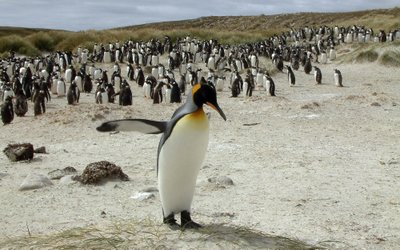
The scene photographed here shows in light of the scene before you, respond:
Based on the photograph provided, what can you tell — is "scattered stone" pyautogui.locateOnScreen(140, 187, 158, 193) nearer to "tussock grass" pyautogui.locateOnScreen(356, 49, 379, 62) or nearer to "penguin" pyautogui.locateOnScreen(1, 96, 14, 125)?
"penguin" pyautogui.locateOnScreen(1, 96, 14, 125)

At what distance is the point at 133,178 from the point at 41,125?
550cm

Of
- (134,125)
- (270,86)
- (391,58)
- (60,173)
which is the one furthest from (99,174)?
(391,58)

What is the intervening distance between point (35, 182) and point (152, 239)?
3.27 m

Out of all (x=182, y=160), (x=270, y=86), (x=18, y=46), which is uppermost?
(x=182, y=160)

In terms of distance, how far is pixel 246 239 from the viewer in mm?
4531

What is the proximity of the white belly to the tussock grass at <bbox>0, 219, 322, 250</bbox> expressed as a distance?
28 centimetres

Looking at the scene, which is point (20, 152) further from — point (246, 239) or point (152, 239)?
point (246, 239)

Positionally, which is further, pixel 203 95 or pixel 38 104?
pixel 38 104

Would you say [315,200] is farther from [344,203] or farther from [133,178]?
[133,178]

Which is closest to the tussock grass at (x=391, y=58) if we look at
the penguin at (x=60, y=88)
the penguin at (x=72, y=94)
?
the penguin at (x=60, y=88)

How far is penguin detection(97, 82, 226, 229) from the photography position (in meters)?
4.51

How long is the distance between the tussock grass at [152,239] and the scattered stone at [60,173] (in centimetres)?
287

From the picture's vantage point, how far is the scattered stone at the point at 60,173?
7.73 metres

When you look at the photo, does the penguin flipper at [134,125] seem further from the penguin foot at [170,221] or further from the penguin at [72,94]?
the penguin at [72,94]
